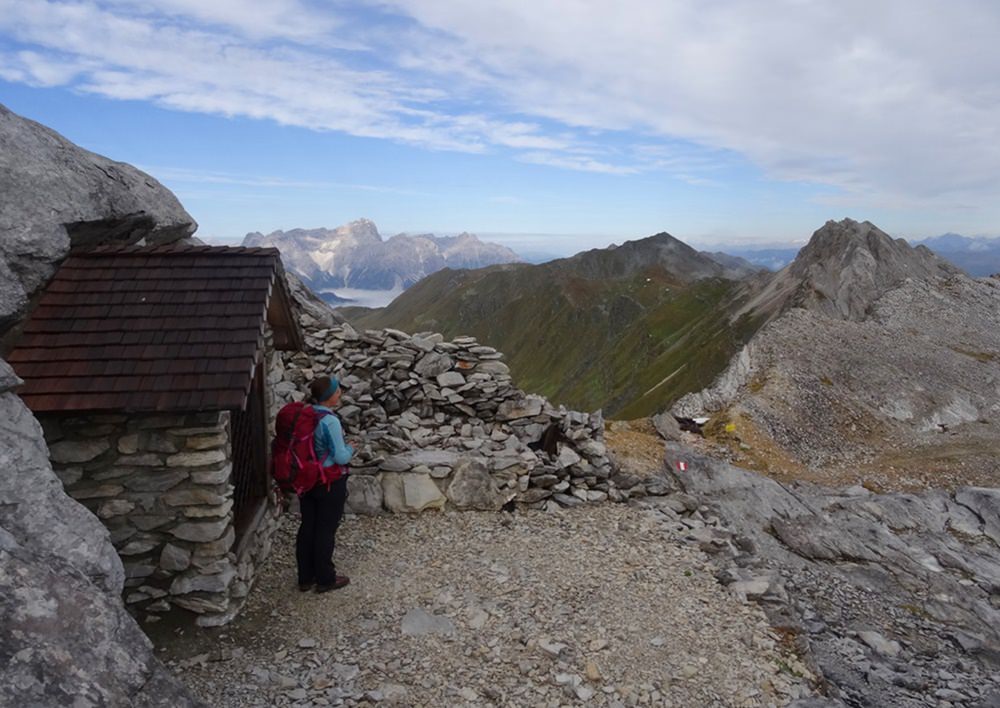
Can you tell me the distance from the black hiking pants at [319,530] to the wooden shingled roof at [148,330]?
202 cm

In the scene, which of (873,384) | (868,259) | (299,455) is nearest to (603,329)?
(868,259)

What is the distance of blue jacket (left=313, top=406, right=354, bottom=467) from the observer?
8727mm

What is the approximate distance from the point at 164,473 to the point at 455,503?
567cm

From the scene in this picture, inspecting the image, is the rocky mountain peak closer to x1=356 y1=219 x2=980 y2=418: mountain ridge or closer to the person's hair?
x1=356 y1=219 x2=980 y2=418: mountain ridge

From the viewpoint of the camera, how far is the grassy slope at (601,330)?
209 ft

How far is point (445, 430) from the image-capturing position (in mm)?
14562

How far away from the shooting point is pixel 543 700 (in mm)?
7695

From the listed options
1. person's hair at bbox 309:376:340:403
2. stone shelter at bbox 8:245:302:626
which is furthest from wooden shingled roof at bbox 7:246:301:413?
person's hair at bbox 309:376:340:403

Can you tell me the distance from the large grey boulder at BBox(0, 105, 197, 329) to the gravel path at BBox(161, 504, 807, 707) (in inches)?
200

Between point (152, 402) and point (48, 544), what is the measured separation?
6.27ft

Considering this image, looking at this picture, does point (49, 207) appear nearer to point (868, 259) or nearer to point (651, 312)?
point (868, 259)

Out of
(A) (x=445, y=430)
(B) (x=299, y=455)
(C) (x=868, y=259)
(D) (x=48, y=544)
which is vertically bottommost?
(A) (x=445, y=430)

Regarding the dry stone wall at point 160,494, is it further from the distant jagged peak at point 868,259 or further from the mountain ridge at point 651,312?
the distant jagged peak at point 868,259

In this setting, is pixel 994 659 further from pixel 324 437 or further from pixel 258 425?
pixel 258 425
